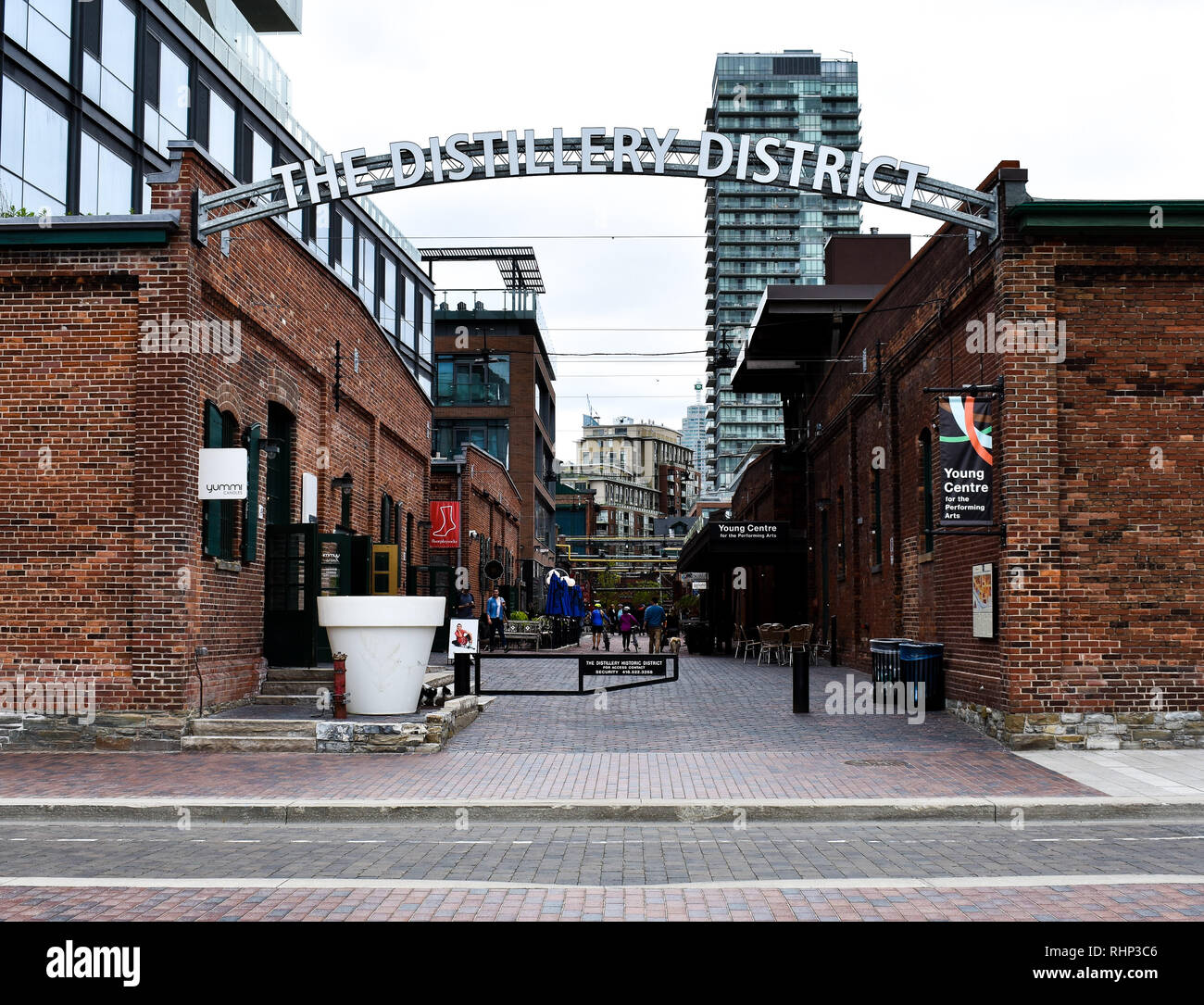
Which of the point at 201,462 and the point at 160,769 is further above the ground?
the point at 201,462

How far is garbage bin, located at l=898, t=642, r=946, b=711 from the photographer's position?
53.6 ft

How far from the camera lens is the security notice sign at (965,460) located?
13266 millimetres

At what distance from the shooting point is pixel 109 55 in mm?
26406

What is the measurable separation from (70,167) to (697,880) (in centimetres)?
2360

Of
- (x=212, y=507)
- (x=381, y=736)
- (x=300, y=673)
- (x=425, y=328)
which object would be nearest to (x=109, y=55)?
(x=212, y=507)

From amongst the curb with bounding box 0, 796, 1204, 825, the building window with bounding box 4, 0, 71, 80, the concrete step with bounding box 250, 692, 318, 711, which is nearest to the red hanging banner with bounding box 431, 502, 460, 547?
the building window with bounding box 4, 0, 71, 80

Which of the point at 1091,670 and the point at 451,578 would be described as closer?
the point at 1091,670

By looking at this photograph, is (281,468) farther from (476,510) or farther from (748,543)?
(476,510)

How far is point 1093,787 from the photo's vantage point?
1037cm

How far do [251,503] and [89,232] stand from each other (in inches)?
162

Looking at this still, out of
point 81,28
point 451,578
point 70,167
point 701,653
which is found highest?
point 81,28

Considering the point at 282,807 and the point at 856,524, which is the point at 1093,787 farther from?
the point at 856,524

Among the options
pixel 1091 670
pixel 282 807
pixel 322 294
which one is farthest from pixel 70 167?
pixel 1091 670

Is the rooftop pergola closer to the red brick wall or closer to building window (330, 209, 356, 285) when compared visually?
building window (330, 209, 356, 285)
